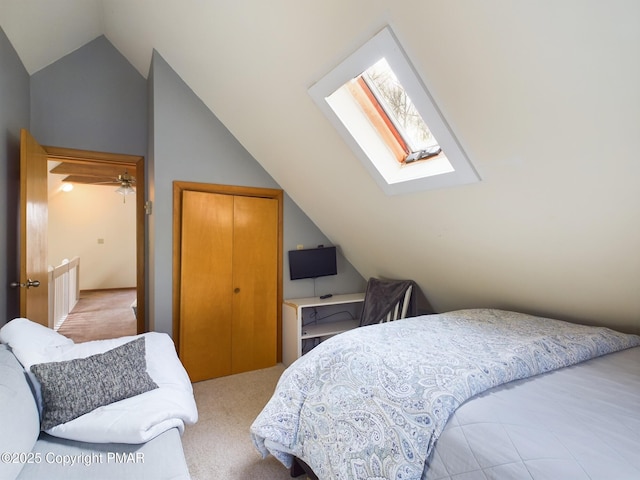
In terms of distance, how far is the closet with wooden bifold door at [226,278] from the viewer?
2.70 m

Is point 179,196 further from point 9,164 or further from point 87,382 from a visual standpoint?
point 87,382

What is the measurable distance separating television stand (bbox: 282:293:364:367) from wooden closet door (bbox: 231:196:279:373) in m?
0.12

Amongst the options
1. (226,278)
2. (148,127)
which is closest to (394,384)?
(226,278)

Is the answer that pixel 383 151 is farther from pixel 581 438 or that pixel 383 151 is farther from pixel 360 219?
pixel 581 438

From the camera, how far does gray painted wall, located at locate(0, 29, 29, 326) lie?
6.61 ft

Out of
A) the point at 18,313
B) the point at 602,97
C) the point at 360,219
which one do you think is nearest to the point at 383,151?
the point at 360,219

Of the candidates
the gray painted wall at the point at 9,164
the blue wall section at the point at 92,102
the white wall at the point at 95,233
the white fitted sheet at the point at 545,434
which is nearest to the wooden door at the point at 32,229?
the gray painted wall at the point at 9,164

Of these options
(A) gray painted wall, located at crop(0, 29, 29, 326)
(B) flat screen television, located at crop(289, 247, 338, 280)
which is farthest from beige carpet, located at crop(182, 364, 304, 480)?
(A) gray painted wall, located at crop(0, 29, 29, 326)

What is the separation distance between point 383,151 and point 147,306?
2.65 meters

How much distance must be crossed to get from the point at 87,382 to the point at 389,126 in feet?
6.94

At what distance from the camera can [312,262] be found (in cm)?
326

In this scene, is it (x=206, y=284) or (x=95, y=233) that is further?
(x=95, y=233)

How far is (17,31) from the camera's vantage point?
6.97 feet

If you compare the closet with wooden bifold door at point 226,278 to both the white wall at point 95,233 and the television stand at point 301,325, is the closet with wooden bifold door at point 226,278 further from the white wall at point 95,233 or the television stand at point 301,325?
the white wall at point 95,233
